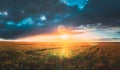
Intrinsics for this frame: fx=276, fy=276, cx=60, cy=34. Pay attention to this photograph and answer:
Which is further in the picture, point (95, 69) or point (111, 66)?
point (111, 66)

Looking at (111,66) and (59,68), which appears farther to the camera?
(111,66)

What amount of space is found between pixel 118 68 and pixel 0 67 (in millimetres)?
8377

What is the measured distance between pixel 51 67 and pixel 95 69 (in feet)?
10.4

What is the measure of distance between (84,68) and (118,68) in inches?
97.9

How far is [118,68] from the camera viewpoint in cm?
1961

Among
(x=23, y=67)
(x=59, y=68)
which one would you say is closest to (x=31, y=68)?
(x=23, y=67)

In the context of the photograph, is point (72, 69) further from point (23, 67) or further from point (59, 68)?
point (23, 67)

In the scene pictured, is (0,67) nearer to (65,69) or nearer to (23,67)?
(23,67)

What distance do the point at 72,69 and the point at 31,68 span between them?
2.95 meters

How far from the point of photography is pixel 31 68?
19453mm

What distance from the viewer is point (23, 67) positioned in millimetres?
19562

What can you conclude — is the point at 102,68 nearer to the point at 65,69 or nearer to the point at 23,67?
the point at 65,69

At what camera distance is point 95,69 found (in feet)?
63.1

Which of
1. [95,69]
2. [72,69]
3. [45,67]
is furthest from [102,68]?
[45,67]
